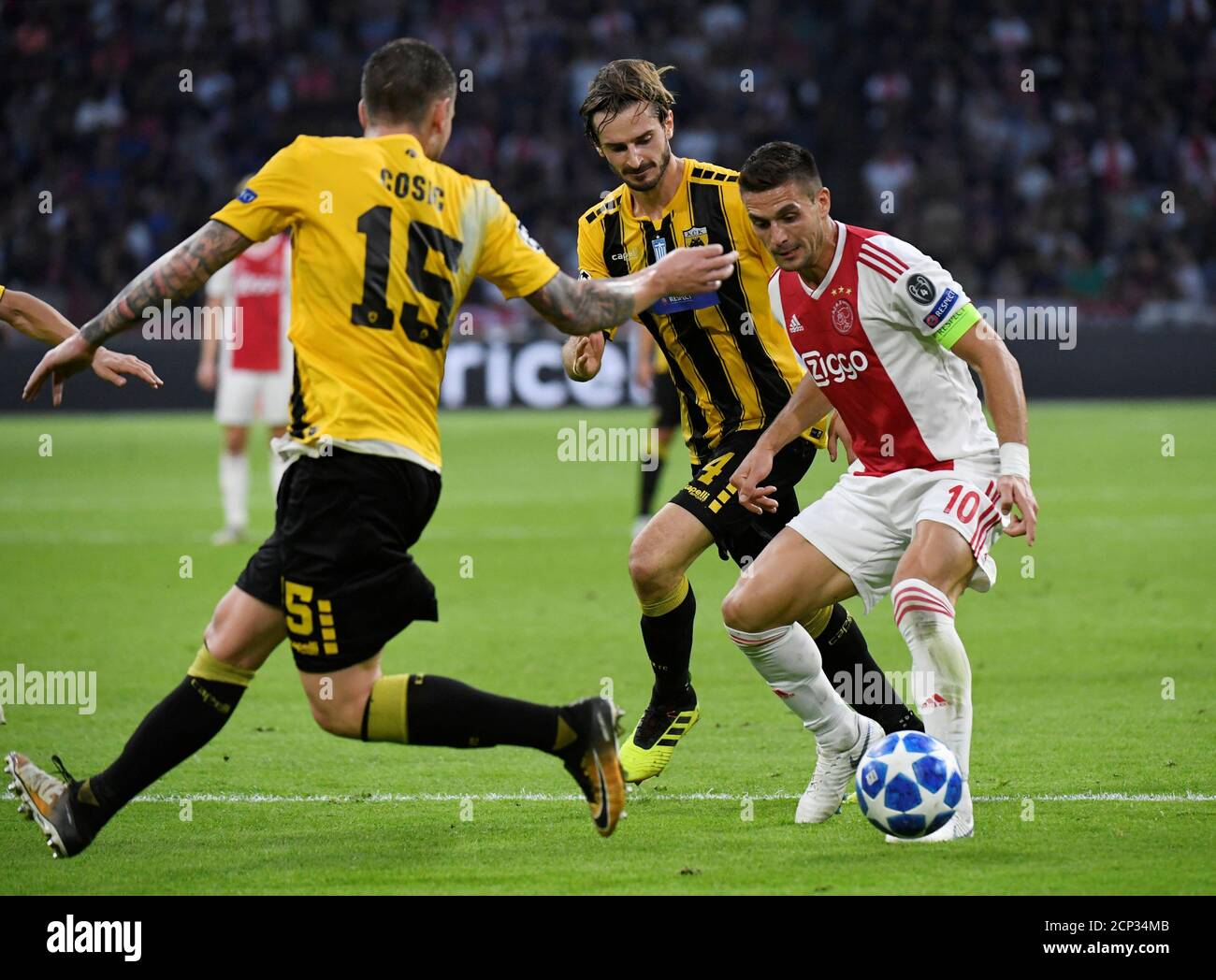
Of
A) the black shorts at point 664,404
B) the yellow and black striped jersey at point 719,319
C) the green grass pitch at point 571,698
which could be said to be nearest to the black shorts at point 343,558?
the green grass pitch at point 571,698

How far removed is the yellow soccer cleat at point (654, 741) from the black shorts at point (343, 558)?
5.39 ft

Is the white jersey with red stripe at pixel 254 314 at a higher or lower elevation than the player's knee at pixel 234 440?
higher

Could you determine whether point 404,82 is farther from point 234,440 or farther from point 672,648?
point 234,440

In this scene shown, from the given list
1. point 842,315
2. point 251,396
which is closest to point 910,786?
point 842,315

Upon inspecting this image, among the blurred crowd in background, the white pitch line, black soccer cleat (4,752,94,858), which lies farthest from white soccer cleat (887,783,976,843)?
the blurred crowd in background

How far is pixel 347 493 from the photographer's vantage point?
14.3ft

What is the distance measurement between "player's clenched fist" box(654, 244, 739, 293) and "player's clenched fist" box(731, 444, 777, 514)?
105cm

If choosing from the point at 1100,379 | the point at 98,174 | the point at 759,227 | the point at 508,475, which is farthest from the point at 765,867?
the point at 98,174

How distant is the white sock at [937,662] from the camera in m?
4.89

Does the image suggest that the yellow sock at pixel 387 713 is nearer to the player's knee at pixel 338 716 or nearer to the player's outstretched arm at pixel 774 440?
the player's knee at pixel 338 716

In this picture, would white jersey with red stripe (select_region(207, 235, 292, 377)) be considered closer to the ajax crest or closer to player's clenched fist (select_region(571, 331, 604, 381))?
player's clenched fist (select_region(571, 331, 604, 381))

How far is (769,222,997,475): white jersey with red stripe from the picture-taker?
523 cm

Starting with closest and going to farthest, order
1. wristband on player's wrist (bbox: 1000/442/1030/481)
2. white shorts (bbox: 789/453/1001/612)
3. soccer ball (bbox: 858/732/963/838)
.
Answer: soccer ball (bbox: 858/732/963/838) < wristband on player's wrist (bbox: 1000/442/1030/481) < white shorts (bbox: 789/453/1001/612)

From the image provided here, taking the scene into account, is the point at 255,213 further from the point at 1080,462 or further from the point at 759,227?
the point at 1080,462
